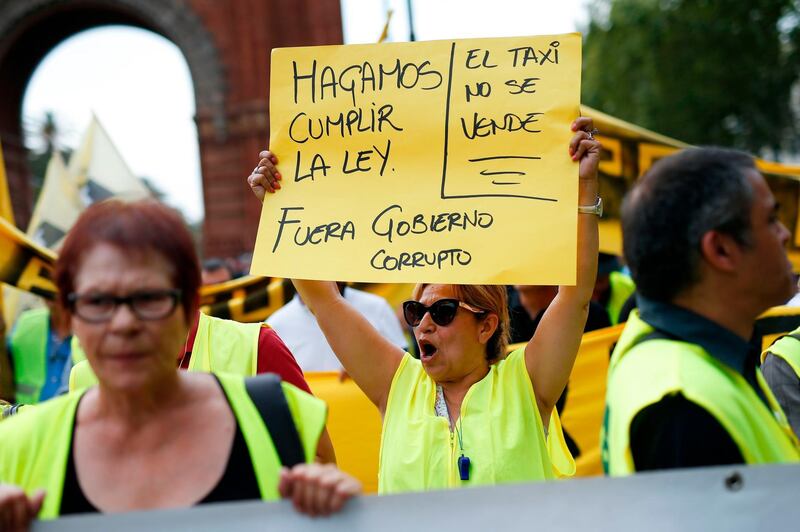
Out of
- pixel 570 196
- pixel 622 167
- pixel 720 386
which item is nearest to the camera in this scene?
pixel 720 386

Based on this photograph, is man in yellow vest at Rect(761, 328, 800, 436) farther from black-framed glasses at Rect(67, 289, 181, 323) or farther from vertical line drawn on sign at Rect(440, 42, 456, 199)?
black-framed glasses at Rect(67, 289, 181, 323)

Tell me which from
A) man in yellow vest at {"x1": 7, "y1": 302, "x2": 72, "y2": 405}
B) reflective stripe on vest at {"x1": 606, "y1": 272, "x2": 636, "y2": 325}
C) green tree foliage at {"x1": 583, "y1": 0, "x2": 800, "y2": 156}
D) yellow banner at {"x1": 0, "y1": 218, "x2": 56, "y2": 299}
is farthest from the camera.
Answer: green tree foliage at {"x1": 583, "y1": 0, "x2": 800, "y2": 156}

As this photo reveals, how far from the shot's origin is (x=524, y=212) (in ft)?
9.09

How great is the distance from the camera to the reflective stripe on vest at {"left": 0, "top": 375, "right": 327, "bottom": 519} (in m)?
1.93

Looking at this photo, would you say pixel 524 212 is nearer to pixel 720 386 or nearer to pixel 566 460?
pixel 566 460

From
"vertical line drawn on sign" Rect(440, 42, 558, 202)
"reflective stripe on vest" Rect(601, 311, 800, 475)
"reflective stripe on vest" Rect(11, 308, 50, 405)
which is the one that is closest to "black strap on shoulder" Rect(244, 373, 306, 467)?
"reflective stripe on vest" Rect(601, 311, 800, 475)

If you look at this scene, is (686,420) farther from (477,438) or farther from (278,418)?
(477,438)

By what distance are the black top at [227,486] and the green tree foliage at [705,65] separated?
81.4 feet

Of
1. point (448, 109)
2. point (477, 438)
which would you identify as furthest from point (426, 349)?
point (448, 109)

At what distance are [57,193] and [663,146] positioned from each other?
221 inches

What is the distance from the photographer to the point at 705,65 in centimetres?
2531

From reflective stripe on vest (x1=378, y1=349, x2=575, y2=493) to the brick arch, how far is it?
17.4m

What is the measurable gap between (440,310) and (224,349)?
680 millimetres

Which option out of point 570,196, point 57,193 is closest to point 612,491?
point 570,196
